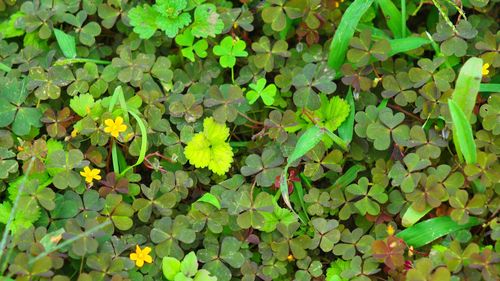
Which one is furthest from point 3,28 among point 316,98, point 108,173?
point 316,98

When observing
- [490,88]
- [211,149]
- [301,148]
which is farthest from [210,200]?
[490,88]

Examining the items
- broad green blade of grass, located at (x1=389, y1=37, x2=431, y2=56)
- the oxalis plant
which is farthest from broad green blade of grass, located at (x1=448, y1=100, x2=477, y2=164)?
broad green blade of grass, located at (x1=389, y1=37, x2=431, y2=56)

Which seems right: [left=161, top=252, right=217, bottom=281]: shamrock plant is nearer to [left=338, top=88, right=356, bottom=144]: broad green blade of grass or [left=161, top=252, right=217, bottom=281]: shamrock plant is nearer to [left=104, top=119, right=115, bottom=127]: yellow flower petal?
[left=104, top=119, right=115, bottom=127]: yellow flower petal

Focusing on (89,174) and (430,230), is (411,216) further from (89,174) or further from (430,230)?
(89,174)

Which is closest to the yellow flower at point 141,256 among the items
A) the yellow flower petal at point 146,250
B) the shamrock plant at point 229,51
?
the yellow flower petal at point 146,250

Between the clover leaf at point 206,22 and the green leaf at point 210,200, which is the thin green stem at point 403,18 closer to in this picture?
the clover leaf at point 206,22

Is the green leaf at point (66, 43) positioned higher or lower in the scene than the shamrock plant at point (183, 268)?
higher
